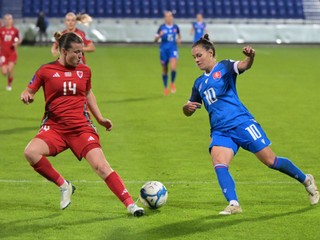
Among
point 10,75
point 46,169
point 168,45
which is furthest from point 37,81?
point 168,45

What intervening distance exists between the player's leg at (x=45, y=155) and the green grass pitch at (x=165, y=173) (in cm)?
27

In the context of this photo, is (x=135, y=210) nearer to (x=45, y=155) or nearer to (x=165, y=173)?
(x=45, y=155)

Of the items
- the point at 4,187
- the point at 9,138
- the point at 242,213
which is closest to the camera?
the point at 242,213

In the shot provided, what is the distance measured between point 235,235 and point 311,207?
1.66 meters

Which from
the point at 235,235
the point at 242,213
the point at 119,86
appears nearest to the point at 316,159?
the point at 242,213

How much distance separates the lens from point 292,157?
43.7 feet

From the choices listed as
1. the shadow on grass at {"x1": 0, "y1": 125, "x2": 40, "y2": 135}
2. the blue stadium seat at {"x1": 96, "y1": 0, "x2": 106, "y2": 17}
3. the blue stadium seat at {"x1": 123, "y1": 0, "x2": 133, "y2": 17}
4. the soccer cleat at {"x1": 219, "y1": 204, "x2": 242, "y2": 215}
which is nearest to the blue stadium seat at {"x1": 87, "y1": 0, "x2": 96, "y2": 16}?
the blue stadium seat at {"x1": 96, "y1": 0, "x2": 106, "y2": 17}

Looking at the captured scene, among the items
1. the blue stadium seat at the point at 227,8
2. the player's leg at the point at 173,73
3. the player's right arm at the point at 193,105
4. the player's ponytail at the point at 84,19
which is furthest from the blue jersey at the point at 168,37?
the blue stadium seat at the point at 227,8

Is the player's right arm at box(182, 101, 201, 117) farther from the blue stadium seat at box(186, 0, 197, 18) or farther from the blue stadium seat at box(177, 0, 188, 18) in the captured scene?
the blue stadium seat at box(186, 0, 197, 18)

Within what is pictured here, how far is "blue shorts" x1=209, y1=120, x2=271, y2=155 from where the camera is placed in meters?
9.19

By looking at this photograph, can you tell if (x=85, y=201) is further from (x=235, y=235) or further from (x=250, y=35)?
(x=250, y=35)

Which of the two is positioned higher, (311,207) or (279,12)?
(311,207)

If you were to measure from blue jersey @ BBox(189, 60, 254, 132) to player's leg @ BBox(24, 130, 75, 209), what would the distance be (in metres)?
1.63

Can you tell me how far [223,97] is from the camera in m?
9.30
